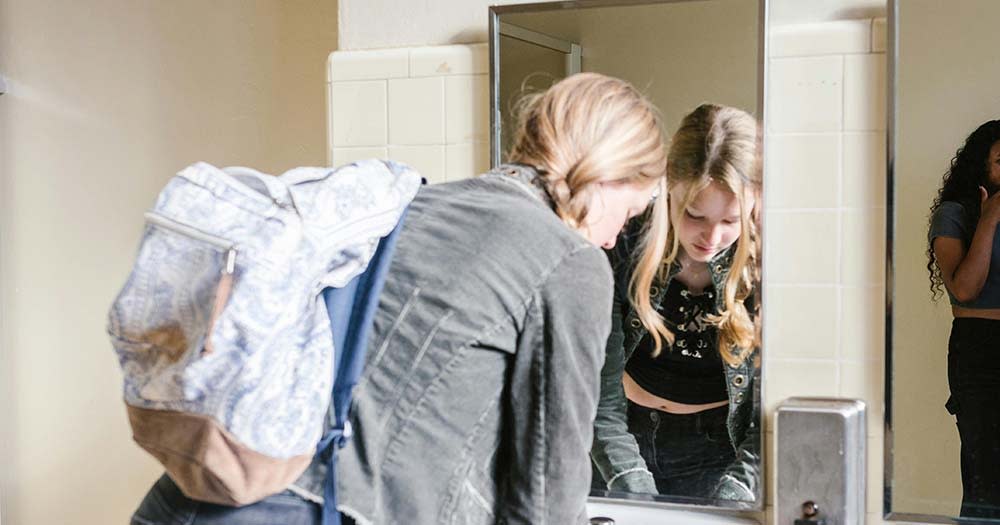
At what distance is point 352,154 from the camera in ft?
7.45

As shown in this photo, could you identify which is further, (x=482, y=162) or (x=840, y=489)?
(x=482, y=162)

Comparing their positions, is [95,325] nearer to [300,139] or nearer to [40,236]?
[40,236]

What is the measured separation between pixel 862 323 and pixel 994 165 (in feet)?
1.08

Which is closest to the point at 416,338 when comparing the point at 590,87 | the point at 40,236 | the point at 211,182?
the point at 211,182

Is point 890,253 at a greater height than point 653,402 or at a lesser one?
greater

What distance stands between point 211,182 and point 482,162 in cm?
109

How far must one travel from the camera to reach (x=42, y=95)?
3176mm

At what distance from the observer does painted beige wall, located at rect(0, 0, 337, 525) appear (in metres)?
3.15

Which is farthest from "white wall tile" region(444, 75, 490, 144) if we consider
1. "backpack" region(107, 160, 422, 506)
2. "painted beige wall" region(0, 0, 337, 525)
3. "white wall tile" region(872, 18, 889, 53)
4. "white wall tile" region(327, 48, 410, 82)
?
"painted beige wall" region(0, 0, 337, 525)

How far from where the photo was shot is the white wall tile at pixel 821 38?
1.90 m

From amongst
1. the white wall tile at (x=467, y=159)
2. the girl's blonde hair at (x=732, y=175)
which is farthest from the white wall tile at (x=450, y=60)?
the girl's blonde hair at (x=732, y=175)

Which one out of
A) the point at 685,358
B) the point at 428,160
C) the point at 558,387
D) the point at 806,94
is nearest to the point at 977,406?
the point at 685,358

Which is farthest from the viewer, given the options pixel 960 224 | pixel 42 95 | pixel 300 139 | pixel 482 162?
pixel 300 139

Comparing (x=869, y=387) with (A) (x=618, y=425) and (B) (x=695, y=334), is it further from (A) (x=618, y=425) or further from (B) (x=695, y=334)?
(A) (x=618, y=425)
